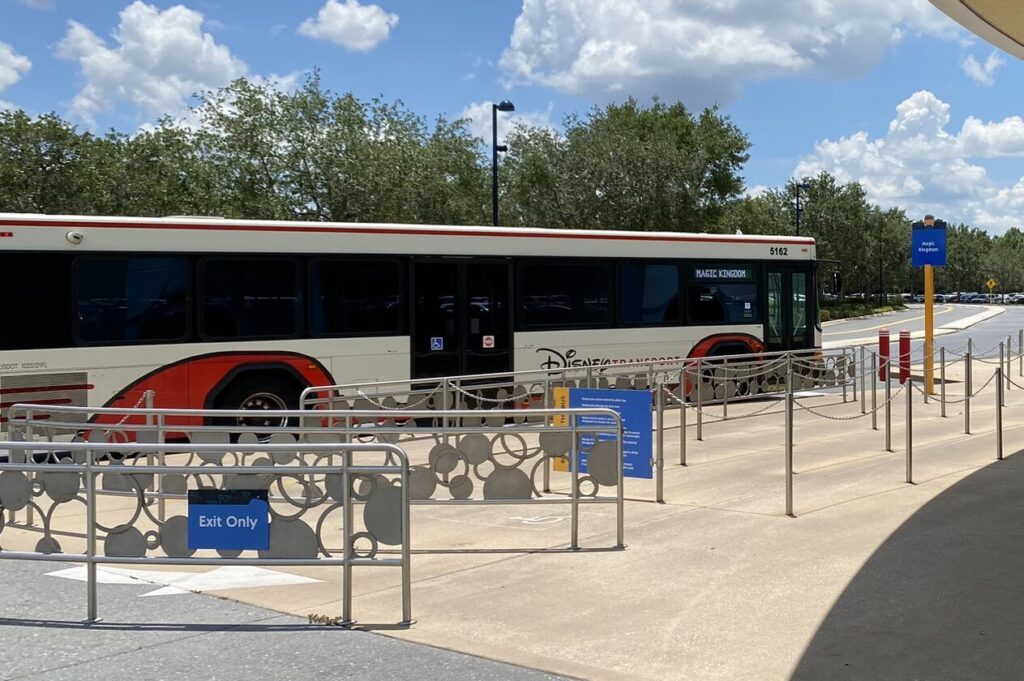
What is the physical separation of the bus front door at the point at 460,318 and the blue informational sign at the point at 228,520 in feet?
29.5

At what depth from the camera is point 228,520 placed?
253 inches

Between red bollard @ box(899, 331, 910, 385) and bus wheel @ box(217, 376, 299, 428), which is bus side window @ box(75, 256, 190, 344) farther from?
red bollard @ box(899, 331, 910, 385)

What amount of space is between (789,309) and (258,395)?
10.1 m

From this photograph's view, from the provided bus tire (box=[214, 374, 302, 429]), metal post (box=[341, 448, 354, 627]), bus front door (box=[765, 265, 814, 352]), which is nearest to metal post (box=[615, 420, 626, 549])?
metal post (box=[341, 448, 354, 627])

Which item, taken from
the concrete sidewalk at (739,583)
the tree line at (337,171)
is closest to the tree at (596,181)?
the tree line at (337,171)

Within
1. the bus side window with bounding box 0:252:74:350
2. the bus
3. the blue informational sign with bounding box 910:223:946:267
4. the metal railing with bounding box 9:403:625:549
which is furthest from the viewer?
the blue informational sign with bounding box 910:223:946:267

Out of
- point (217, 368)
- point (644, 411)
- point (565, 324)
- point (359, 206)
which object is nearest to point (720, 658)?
point (644, 411)

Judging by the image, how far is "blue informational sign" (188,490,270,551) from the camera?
6391 millimetres

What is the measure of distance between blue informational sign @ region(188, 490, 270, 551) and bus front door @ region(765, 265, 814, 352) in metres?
14.3

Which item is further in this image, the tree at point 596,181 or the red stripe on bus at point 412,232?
the tree at point 596,181

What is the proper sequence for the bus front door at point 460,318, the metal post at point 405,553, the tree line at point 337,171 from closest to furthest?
the metal post at point 405,553, the bus front door at point 460,318, the tree line at point 337,171

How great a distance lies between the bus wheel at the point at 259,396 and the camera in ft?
45.9

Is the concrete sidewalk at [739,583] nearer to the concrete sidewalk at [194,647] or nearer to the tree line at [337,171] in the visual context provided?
the concrete sidewalk at [194,647]

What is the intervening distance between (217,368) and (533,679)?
9601mm
